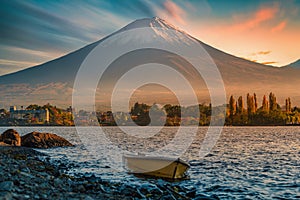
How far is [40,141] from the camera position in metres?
44.6

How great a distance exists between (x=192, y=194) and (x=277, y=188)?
5501mm

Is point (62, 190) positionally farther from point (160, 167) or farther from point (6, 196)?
point (160, 167)

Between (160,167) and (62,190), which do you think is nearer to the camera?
(62,190)

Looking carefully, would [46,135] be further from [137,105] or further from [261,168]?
[137,105]

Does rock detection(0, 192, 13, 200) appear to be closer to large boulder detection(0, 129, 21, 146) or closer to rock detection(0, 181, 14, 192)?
rock detection(0, 181, 14, 192)

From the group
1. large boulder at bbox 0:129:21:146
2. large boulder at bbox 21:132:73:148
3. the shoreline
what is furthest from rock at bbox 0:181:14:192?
large boulder at bbox 21:132:73:148

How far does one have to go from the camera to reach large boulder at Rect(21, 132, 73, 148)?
43.2 metres

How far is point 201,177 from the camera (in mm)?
21688

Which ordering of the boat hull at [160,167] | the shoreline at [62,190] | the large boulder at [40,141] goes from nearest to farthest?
the shoreline at [62,190]
the boat hull at [160,167]
the large boulder at [40,141]

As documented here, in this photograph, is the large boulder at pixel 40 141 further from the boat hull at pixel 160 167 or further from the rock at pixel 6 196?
the rock at pixel 6 196

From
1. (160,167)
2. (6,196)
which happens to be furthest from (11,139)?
(6,196)

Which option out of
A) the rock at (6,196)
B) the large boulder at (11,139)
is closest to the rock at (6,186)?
the rock at (6,196)

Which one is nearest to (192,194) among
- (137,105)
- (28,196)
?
(28,196)

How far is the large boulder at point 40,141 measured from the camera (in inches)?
1699
